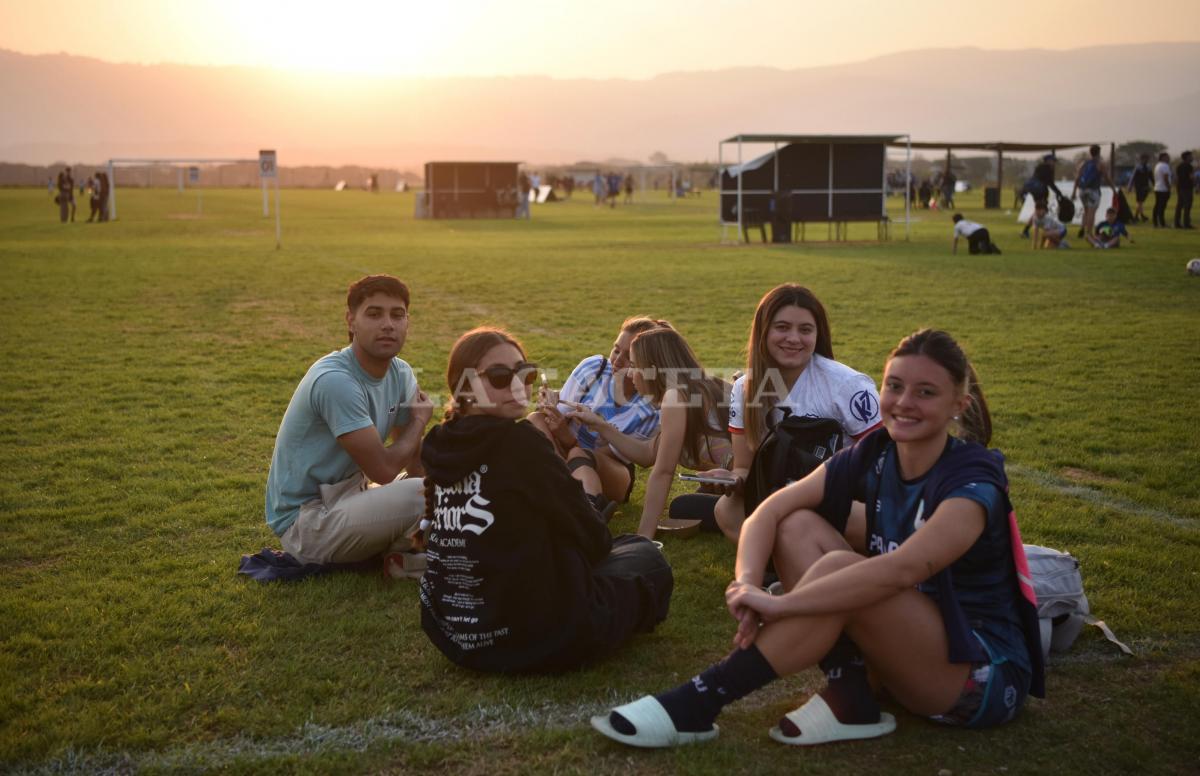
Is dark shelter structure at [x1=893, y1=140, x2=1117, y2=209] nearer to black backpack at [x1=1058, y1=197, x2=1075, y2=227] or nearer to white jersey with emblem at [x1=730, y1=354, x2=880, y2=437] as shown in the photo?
black backpack at [x1=1058, y1=197, x2=1075, y2=227]

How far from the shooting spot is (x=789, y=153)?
94.9 feet

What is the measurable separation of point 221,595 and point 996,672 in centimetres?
336

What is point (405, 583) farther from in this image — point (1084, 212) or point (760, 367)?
point (1084, 212)

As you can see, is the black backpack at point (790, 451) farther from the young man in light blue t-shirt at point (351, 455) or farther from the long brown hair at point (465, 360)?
the young man in light blue t-shirt at point (351, 455)

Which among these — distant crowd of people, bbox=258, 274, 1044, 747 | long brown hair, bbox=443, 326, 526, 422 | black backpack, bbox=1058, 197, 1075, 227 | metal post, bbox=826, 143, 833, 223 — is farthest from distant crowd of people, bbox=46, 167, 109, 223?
long brown hair, bbox=443, 326, 526, 422

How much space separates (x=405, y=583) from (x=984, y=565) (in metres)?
2.72

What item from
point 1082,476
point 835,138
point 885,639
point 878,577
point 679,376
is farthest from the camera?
point 835,138

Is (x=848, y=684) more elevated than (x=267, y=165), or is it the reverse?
(x=267, y=165)

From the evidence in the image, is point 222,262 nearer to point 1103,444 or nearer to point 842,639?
point 1103,444

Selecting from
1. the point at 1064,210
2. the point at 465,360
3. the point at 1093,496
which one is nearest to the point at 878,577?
the point at 465,360

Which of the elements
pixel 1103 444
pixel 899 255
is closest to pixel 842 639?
pixel 1103 444

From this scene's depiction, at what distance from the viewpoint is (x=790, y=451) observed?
4.56m

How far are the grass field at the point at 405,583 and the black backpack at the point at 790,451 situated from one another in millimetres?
599

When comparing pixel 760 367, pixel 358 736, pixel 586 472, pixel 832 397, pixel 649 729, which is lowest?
pixel 358 736
